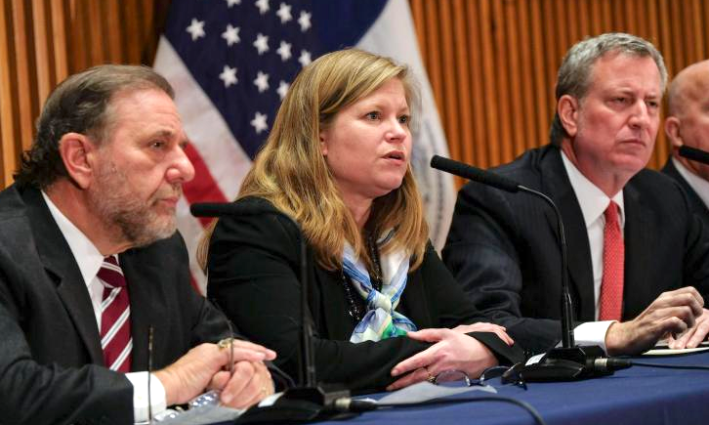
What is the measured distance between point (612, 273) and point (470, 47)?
1834mm

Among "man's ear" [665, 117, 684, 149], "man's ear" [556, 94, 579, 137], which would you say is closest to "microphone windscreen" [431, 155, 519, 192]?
"man's ear" [556, 94, 579, 137]

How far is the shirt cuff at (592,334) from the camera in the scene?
10.1 ft

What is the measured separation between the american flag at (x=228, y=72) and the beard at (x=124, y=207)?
151 cm

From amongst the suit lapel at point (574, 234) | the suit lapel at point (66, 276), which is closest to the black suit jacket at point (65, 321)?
the suit lapel at point (66, 276)

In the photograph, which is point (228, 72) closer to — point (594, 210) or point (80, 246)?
point (594, 210)

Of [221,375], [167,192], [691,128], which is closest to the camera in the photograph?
[221,375]

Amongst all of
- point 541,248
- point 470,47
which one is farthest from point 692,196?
point 470,47

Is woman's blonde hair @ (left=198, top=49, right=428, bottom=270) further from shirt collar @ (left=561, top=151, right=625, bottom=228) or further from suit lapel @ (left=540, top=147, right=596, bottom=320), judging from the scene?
shirt collar @ (left=561, top=151, right=625, bottom=228)

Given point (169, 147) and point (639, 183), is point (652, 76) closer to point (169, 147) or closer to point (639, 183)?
point (639, 183)

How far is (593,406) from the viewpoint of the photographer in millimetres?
1868

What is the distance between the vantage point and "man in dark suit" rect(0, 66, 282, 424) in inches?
93.7

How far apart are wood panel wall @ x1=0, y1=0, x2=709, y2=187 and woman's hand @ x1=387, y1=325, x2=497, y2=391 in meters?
1.98

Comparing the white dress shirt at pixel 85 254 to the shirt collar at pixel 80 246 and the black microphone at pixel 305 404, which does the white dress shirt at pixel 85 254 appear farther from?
the black microphone at pixel 305 404

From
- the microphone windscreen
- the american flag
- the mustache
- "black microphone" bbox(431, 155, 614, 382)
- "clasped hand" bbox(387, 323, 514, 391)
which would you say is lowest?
"clasped hand" bbox(387, 323, 514, 391)
